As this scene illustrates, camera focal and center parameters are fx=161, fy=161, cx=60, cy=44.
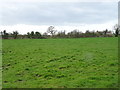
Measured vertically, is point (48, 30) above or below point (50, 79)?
above

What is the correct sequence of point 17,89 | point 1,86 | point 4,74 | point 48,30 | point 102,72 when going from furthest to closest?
1. point 48,30
2. point 4,74
3. point 102,72
4. point 1,86
5. point 17,89

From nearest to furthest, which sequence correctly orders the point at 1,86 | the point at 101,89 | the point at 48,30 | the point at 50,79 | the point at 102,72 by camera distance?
1. the point at 101,89
2. the point at 1,86
3. the point at 50,79
4. the point at 102,72
5. the point at 48,30

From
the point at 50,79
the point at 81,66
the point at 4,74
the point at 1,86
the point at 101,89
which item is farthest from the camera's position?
the point at 81,66

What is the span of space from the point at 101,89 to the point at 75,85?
1.23 m

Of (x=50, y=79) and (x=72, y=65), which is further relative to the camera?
(x=72, y=65)

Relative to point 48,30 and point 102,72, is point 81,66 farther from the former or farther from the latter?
point 48,30

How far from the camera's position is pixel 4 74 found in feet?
34.1

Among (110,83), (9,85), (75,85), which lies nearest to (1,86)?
(9,85)

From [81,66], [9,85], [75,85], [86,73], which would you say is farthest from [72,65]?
[9,85]

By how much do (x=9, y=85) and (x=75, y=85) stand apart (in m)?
3.37

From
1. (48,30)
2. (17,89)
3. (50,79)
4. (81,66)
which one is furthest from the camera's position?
(48,30)

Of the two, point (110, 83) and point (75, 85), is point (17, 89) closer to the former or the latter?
point (75, 85)

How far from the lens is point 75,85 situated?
7.61 meters

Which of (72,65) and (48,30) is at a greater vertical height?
(48,30)
